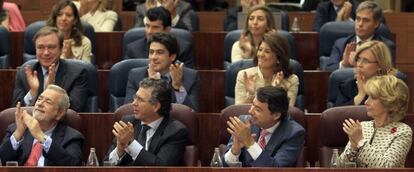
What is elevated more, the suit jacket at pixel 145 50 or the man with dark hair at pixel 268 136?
the suit jacket at pixel 145 50

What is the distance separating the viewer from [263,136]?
5.73 metres

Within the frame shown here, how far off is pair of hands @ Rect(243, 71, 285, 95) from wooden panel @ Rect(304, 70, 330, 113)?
0.73 metres

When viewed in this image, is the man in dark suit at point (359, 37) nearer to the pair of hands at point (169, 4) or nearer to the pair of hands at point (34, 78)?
the pair of hands at point (169, 4)

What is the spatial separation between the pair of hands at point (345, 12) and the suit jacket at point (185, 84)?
2031 millimetres

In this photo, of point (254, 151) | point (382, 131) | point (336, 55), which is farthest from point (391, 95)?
point (336, 55)

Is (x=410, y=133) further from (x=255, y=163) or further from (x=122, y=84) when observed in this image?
(x=122, y=84)

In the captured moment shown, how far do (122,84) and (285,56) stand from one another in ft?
3.08

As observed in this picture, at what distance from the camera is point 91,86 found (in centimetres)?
691

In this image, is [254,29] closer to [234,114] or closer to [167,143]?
[234,114]

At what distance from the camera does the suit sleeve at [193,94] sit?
266 inches

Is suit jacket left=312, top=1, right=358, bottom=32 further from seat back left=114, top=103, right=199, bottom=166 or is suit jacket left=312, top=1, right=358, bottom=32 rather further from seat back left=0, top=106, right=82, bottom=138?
seat back left=0, top=106, right=82, bottom=138

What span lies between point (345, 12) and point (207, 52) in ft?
3.20

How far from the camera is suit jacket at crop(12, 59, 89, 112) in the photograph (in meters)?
6.73

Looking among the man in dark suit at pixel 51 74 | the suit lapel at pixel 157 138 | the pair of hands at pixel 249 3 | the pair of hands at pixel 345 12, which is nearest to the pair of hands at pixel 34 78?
the man in dark suit at pixel 51 74
